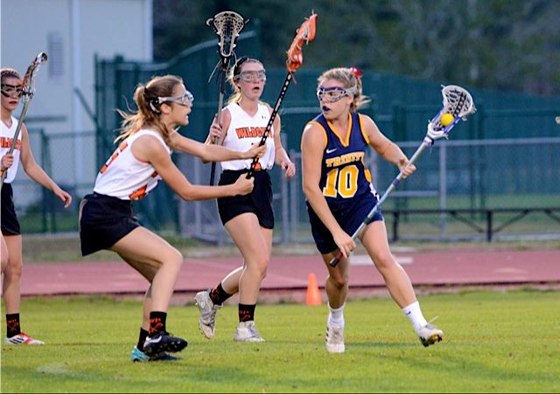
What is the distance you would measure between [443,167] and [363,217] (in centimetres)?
1435

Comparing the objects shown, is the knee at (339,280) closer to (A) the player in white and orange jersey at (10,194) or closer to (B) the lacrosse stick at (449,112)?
(B) the lacrosse stick at (449,112)

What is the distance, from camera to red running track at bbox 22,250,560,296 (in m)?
16.6

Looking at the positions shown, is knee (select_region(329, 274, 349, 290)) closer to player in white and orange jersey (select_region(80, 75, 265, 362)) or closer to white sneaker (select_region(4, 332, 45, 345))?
player in white and orange jersey (select_region(80, 75, 265, 362))

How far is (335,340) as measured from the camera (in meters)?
9.30

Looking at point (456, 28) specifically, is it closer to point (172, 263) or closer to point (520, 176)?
point (520, 176)

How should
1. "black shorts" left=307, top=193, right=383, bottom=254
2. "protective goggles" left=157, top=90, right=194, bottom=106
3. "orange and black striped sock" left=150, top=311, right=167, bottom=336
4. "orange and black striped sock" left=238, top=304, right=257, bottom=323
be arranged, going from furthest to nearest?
"orange and black striped sock" left=238, top=304, right=257, bottom=323 < "black shorts" left=307, top=193, right=383, bottom=254 < "protective goggles" left=157, top=90, right=194, bottom=106 < "orange and black striped sock" left=150, top=311, right=167, bottom=336

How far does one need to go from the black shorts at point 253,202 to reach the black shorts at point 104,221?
1.85 meters

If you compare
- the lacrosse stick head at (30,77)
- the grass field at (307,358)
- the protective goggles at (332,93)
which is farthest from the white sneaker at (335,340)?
the lacrosse stick head at (30,77)

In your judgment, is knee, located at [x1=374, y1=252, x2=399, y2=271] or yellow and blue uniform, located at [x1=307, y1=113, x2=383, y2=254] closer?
knee, located at [x1=374, y1=252, x2=399, y2=271]

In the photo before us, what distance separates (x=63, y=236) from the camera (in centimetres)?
2616

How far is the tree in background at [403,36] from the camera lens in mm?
49375

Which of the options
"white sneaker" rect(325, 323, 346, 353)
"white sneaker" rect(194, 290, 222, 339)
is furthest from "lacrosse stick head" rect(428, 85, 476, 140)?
"white sneaker" rect(194, 290, 222, 339)

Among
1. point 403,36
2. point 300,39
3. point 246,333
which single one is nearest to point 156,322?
point 246,333

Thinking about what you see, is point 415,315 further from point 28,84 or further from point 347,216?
point 28,84
